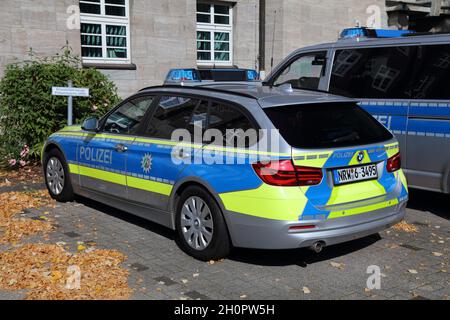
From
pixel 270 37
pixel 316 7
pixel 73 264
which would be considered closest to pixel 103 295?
pixel 73 264

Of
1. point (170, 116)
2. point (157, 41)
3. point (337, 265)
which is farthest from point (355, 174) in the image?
point (157, 41)

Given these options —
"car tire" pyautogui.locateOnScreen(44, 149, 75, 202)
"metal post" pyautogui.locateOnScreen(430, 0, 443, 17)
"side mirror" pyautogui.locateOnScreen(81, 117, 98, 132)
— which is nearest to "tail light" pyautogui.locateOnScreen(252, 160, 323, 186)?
"side mirror" pyautogui.locateOnScreen(81, 117, 98, 132)

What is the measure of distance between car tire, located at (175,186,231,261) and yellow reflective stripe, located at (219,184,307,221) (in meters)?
0.39

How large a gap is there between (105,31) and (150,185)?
28.3 feet

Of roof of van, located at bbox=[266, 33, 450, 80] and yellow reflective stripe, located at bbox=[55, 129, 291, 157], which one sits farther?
roof of van, located at bbox=[266, 33, 450, 80]

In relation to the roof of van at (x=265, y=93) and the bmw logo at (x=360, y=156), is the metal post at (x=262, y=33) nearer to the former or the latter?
the roof of van at (x=265, y=93)

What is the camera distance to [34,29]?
1142cm

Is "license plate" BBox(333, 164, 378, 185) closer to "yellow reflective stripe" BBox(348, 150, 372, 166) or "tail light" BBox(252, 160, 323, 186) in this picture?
"yellow reflective stripe" BBox(348, 150, 372, 166)

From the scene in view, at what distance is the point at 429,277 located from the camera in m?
4.49

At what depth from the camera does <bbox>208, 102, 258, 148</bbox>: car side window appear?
14.6 feet

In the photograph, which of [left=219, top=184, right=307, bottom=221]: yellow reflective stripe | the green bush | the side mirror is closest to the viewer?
[left=219, top=184, right=307, bottom=221]: yellow reflective stripe

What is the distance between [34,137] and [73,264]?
4933 millimetres

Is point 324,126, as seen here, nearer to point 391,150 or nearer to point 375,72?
point 391,150
